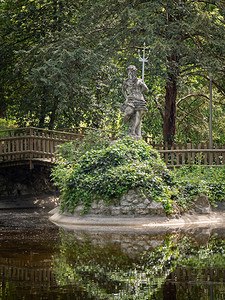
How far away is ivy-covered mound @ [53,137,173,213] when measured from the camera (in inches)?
628

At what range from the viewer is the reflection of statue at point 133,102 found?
19297 mm

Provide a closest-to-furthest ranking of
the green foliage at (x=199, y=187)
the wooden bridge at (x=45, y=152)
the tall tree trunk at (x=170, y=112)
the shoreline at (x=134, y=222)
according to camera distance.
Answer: the shoreline at (x=134, y=222), the green foliage at (x=199, y=187), the wooden bridge at (x=45, y=152), the tall tree trunk at (x=170, y=112)

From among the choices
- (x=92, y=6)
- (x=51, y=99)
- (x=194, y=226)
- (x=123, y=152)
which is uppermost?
(x=92, y=6)

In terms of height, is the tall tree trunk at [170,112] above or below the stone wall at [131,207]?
above

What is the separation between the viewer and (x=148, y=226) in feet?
50.2

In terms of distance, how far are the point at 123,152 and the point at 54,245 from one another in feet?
20.4

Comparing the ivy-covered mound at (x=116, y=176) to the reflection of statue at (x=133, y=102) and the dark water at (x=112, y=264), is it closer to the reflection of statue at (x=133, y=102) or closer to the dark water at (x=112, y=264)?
the reflection of statue at (x=133, y=102)

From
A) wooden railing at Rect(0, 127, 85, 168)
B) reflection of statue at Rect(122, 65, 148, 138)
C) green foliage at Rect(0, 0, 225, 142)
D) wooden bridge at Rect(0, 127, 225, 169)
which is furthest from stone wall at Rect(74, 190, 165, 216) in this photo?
green foliage at Rect(0, 0, 225, 142)

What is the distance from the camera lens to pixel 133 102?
1928cm

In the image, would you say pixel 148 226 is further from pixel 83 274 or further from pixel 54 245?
pixel 83 274

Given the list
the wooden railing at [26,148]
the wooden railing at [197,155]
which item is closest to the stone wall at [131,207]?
the wooden railing at [197,155]

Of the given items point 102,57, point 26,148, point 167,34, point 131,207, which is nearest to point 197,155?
point 167,34

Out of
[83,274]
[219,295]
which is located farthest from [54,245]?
[219,295]

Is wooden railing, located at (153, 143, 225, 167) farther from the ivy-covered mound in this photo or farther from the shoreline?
the shoreline
